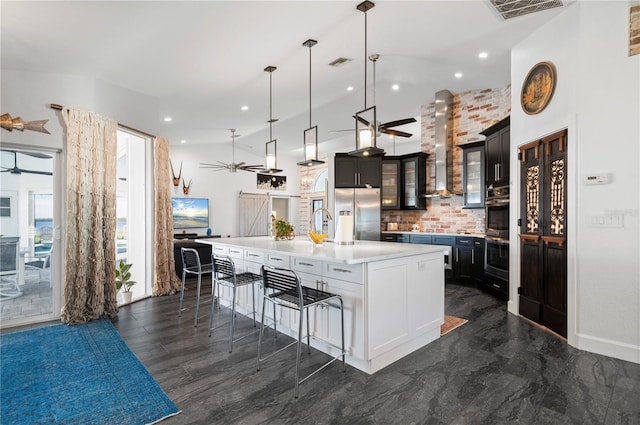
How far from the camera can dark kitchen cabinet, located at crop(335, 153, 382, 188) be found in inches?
272

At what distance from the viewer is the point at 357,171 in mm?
6969

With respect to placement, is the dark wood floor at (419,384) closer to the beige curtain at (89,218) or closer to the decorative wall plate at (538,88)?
the beige curtain at (89,218)

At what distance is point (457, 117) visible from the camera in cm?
623

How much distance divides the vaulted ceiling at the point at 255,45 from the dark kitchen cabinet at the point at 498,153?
852 millimetres

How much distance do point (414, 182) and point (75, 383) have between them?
585 cm

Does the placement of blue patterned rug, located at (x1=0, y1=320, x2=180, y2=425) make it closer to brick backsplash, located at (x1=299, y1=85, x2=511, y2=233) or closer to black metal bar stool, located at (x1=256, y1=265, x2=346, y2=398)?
black metal bar stool, located at (x1=256, y1=265, x2=346, y2=398)

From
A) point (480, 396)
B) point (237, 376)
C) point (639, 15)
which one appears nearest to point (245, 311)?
point (237, 376)

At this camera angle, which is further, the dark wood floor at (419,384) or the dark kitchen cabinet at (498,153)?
the dark kitchen cabinet at (498,153)

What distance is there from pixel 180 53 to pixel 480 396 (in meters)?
4.21

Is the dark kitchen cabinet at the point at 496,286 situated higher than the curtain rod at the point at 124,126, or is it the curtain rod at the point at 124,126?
the curtain rod at the point at 124,126

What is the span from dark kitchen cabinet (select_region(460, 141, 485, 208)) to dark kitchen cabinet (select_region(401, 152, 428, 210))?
35.0 inches

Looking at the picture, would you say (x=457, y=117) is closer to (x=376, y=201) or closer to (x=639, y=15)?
(x=376, y=201)

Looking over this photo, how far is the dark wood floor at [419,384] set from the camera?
6.72ft

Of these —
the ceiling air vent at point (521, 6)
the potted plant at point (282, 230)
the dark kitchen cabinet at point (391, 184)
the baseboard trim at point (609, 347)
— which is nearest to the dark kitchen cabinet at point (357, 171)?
the dark kitchen cabinet at point (391, 184)
